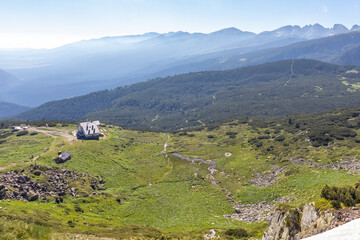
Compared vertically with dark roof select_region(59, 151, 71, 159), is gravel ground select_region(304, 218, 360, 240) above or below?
above

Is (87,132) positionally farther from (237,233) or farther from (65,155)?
(237,233)

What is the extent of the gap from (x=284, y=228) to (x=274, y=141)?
73.2m

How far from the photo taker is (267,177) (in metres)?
63.9

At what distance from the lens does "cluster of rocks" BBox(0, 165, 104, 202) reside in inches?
1658

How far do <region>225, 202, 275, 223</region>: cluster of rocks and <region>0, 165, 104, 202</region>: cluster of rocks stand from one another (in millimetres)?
34923

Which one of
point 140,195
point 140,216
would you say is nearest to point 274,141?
point 140,195

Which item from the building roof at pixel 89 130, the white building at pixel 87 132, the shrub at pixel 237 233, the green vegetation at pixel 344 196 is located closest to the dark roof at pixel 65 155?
the white building at pixel 87 132

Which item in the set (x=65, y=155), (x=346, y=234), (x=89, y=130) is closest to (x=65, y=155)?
(x=65, y=155)

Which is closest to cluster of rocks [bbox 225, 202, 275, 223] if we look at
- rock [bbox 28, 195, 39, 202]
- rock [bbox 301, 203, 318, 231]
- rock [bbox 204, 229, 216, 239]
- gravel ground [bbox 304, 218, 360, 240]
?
rock [bbox 204, 229, 216, 239]

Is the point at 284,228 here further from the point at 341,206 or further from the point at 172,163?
the point at 172,163

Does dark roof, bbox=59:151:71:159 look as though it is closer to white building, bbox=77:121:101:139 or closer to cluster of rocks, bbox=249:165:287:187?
white building, bbox=77:121:101:139

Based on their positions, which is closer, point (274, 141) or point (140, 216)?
point (140, 216)

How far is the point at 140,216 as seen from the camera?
46844 mm

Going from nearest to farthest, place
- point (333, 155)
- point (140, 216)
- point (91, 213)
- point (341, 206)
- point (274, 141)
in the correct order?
point (341, 206) → point (91, 213) → point (140, 216) → point (333, 155) → point (274, 141)
